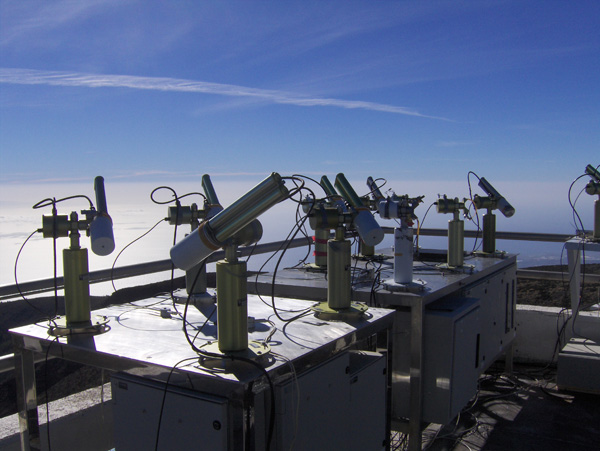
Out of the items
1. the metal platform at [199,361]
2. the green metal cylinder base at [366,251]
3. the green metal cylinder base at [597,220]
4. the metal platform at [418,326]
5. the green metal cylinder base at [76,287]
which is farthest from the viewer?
the green metal cylinder base at [597,220]

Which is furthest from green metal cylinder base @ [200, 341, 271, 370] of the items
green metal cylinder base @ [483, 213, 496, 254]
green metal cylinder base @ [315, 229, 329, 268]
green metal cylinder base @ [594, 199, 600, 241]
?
green metal cylinder base @ [594, 199, 600, 241]

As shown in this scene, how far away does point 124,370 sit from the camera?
1267 millimetres

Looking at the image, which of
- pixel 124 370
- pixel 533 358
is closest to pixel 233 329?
pixel 124 370

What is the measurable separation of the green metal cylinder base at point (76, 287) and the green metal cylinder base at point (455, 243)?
1820 millimetres

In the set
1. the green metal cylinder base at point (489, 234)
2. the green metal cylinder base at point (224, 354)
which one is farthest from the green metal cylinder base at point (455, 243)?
the green metal cylinder base at point (224, 354)

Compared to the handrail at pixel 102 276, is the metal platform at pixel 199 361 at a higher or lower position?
lower

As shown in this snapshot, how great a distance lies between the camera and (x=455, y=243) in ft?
8.80

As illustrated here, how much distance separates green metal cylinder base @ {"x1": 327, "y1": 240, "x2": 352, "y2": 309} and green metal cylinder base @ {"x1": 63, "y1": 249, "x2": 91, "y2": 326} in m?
0.74

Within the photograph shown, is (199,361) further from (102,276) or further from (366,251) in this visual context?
(366,251)

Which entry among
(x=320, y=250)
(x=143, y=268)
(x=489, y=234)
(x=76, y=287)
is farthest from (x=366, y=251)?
(x=76, y=287)

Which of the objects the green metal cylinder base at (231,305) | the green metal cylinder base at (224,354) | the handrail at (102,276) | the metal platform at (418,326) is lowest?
the metal platform at (418,326)

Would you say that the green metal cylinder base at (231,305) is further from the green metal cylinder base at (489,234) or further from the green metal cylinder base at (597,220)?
the green metal cylinder base at (597,220)

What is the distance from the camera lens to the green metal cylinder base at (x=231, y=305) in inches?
46.4

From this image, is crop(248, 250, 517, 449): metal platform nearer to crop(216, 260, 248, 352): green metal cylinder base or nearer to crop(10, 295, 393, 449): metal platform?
crop(10, 295, 393, 449): metal platform
